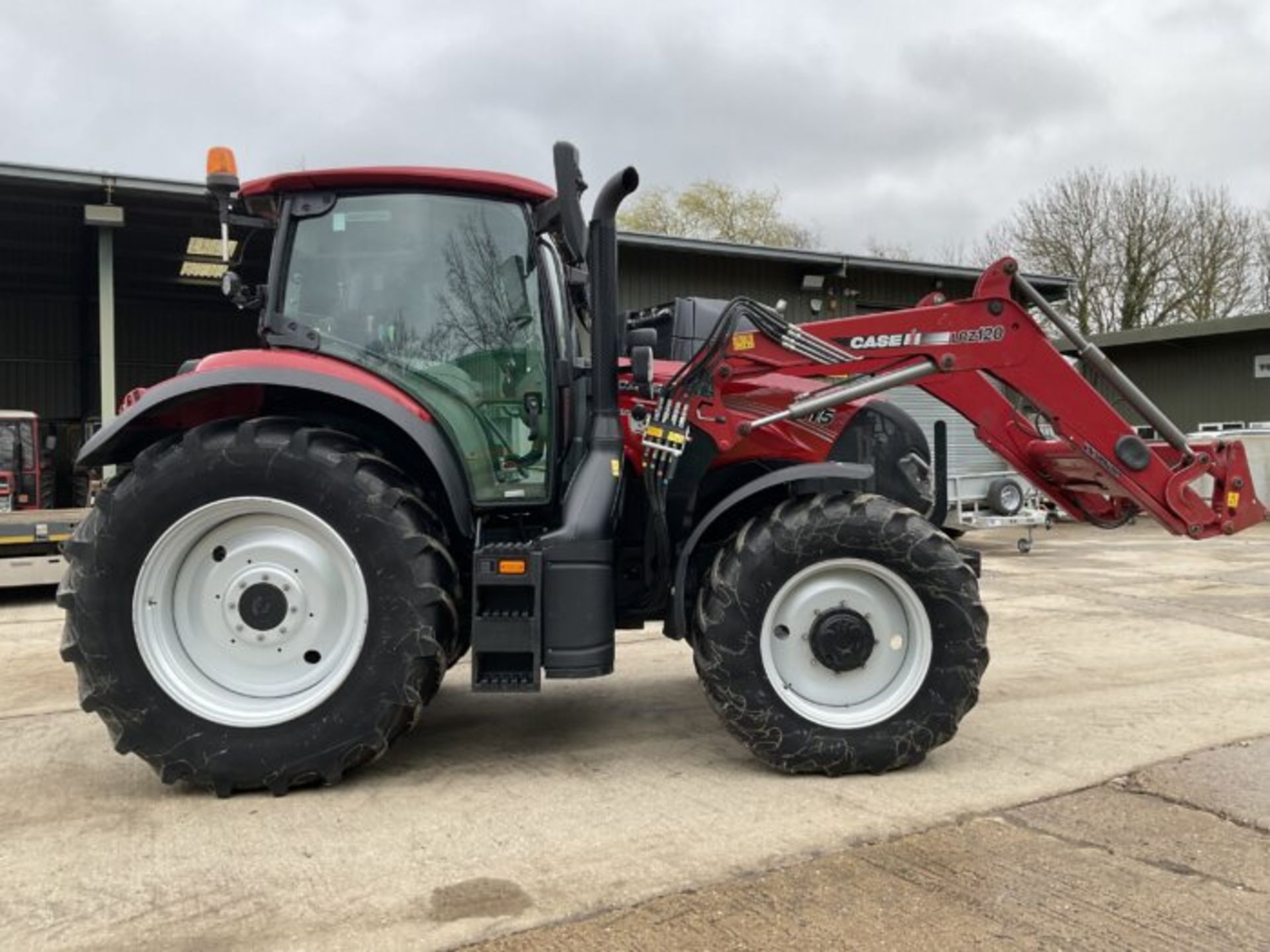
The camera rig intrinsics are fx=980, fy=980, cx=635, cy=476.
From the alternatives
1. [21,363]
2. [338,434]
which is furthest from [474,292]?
[21,363]

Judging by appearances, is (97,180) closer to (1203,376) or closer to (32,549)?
(32,549)

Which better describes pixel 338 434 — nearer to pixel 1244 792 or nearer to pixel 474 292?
pixel 474 292

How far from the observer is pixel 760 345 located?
4.26m

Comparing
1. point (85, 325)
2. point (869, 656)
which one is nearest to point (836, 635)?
point (869, 656)

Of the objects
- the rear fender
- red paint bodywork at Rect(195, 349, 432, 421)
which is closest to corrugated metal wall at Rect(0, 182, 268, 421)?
the rear fender

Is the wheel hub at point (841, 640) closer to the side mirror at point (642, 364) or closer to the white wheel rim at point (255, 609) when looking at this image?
the side mirror at point (642, 364)

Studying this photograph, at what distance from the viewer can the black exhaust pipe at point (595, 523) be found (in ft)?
12.6

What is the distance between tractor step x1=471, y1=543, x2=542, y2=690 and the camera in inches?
149

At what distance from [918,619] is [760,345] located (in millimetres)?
1330

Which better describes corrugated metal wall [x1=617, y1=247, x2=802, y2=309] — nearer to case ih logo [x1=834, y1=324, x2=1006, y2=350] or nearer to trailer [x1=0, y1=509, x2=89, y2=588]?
trailer [x1=0, y1=509, x2=89, y2=588]

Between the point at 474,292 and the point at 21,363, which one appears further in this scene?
the point at 21,363

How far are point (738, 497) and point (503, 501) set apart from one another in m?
0.97

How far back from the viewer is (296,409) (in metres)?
4.03

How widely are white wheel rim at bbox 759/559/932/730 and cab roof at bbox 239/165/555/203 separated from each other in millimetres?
1966
